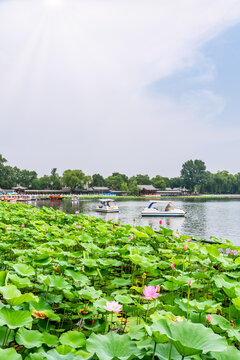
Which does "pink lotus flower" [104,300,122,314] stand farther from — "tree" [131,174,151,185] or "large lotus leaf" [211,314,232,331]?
"tree" [131,174,151,185]

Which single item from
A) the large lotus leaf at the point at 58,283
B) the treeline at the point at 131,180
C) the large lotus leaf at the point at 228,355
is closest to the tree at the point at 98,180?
the treeline at the point at 131,180

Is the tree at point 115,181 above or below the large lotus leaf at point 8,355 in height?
above

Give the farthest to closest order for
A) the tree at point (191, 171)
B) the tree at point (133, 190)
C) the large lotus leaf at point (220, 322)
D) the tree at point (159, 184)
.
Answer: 1. the tree at point (191, 171)
2. the tree at point (159, 184)
3. the tree at point (133, 190)
4. the large lotus leaf at point (220, 322)

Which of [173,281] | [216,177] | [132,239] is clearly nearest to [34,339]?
[173,281]

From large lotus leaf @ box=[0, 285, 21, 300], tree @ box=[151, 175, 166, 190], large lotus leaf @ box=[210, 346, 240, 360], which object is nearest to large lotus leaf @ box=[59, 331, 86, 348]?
large lotus leaf @ box=[0, 285, 21, 300]

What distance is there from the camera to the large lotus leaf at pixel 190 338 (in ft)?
3.64

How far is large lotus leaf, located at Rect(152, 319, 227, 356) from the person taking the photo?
1110mm

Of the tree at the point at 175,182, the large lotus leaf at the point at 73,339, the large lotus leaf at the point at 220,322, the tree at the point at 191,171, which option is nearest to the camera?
the large lotus leaf at the point at 73,339

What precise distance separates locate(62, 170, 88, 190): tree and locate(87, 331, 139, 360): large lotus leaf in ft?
243

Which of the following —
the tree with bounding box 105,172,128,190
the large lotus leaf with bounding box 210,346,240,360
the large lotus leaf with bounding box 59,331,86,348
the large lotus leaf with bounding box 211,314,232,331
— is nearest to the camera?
the large lotus leaf with bounding box 210,346,240,360

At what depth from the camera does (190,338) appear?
1174mm

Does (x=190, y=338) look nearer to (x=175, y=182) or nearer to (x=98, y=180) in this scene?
(x=98, y=180)

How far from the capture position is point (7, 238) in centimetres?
497

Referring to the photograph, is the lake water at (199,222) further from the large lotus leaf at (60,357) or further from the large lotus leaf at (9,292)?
the large lotus leaf at (60,357)
